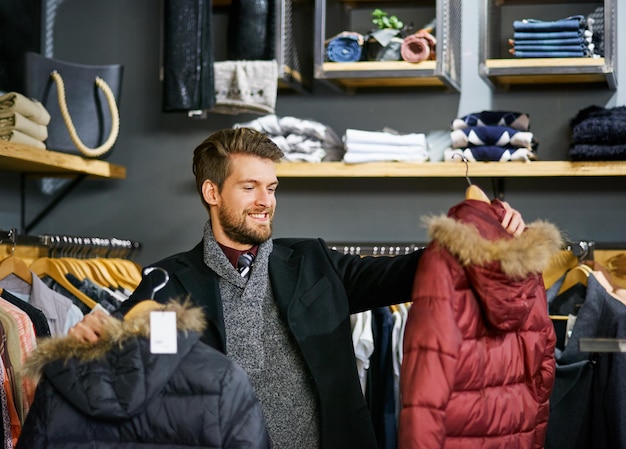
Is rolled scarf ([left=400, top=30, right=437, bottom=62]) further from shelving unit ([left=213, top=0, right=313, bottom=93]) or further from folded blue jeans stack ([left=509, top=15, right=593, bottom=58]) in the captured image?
shelving unit ([left=213, top=0, right=313, bottom=93])

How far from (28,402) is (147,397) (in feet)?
3.42

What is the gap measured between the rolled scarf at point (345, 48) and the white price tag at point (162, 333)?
2065mm

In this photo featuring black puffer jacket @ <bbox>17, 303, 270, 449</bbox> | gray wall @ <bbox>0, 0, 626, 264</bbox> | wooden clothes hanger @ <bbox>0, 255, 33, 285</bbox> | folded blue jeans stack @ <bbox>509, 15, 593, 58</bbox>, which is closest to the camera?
black puffer jacket @ <bbox>17, 303, 270, 449</bbox>

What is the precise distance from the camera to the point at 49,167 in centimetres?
407

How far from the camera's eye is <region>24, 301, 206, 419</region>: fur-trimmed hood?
2205mm

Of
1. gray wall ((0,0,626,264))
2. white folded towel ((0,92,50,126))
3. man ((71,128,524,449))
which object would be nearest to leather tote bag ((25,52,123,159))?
white folded towel ((0,92,50,126))

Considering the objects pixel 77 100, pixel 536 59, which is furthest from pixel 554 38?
pixel 77 100

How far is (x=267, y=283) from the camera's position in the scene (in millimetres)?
2678

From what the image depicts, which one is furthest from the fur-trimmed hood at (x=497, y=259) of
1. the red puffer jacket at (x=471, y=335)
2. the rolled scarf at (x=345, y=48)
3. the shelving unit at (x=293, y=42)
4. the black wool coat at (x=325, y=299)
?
the shelving unit at (x=293, y=42)

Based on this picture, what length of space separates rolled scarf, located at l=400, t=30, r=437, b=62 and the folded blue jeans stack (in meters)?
0.33

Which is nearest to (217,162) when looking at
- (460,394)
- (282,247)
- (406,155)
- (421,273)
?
(282,247)

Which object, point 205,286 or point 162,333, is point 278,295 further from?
point 162,333

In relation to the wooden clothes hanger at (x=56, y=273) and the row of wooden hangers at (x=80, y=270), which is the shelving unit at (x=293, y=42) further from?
the wooden clothes hanger at (x=56, y=273)

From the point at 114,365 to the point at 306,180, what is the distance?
2334 millimetres
